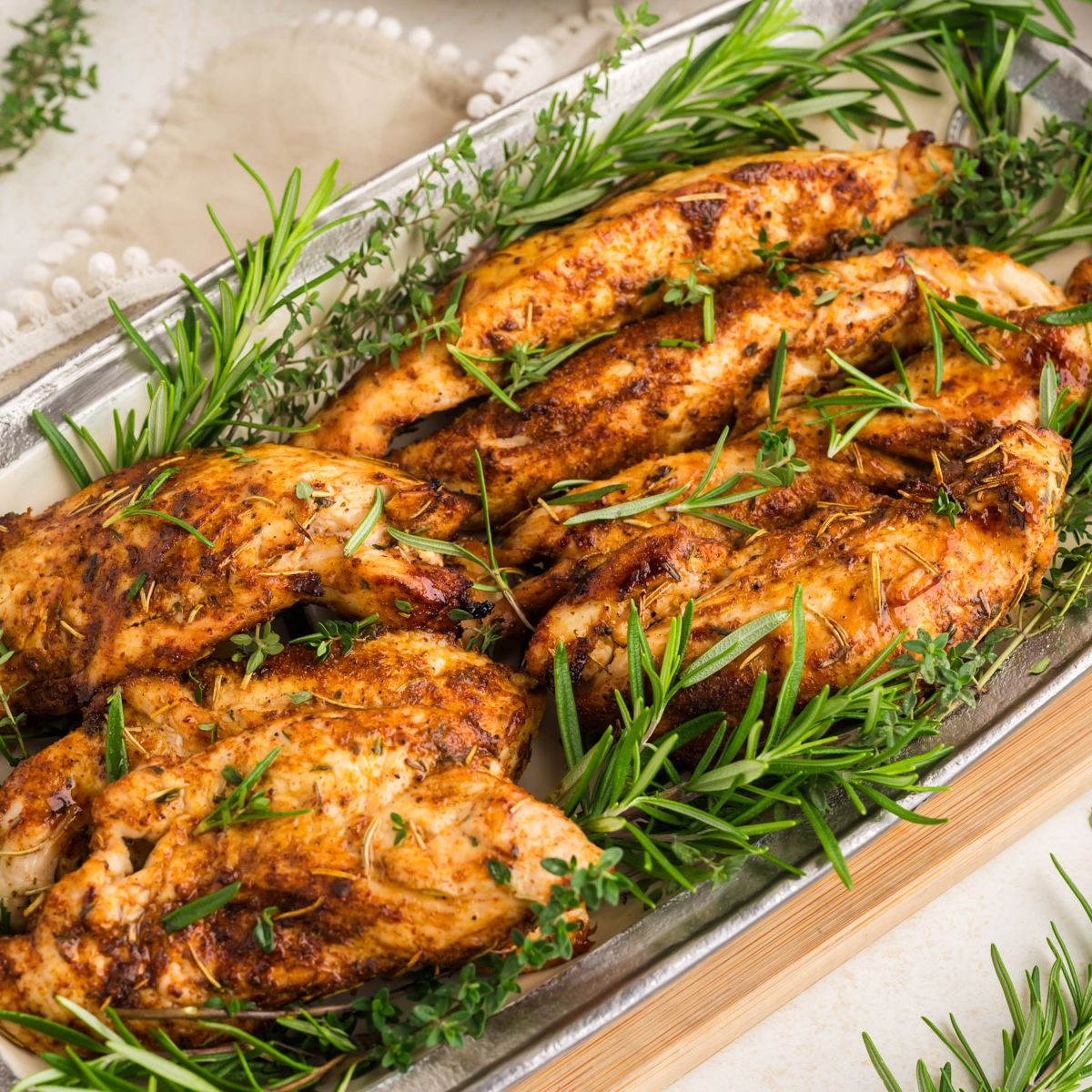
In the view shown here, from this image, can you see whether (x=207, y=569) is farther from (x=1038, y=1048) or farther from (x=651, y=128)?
(x=1038, y=1048)

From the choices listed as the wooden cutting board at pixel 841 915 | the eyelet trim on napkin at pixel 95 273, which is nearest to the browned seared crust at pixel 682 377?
the wooden cutting board at pixel 841 915

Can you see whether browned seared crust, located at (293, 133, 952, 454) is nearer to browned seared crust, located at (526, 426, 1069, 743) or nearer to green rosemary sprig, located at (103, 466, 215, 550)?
green rosemary sprig, located at (103, 466, 215, 550)

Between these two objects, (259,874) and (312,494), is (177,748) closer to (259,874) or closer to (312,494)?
(259,874)

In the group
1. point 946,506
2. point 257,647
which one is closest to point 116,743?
point 257,647

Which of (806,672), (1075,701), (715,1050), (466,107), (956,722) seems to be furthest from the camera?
(466,107)

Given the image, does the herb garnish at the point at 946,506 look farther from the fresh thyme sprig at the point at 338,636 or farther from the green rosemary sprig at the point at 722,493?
the fresh thyme sprig at the point at 338,636

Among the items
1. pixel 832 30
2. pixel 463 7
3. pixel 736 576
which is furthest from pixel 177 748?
pixel 463 7

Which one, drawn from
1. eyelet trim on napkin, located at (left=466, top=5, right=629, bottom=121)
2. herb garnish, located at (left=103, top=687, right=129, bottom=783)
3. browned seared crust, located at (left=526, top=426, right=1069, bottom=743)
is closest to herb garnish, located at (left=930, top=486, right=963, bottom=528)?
browned seared crust, located at (left=526, top=426, right=1069, bottom=743)
